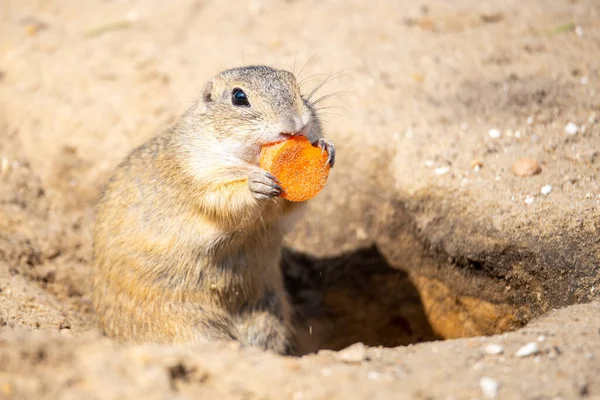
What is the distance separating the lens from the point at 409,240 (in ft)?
20.3

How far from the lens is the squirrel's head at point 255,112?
436 cm

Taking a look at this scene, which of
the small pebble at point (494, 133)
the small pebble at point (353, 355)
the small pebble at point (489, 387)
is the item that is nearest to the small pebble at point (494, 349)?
the small pebble at point (489, 387)

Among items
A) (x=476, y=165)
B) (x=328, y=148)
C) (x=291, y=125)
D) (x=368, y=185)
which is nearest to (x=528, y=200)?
(x=476, y=165)

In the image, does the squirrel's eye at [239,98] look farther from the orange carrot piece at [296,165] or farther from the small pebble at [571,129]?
the small pebble at [571,129]

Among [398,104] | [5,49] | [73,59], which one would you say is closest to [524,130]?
[398,104]

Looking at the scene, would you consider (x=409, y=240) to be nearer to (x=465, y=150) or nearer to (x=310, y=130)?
(x=465, y=150)

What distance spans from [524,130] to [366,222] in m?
1.68

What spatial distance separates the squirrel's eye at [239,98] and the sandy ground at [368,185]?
1.77m

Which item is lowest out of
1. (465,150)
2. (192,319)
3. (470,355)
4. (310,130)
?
(192,319)

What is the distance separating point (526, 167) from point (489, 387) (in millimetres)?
2784

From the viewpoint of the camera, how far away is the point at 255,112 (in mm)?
4465

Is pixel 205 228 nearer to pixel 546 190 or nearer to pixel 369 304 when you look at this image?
pixel 369 304

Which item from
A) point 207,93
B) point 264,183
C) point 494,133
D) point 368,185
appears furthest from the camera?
point 368,185

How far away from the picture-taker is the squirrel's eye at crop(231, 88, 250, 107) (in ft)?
15.0
